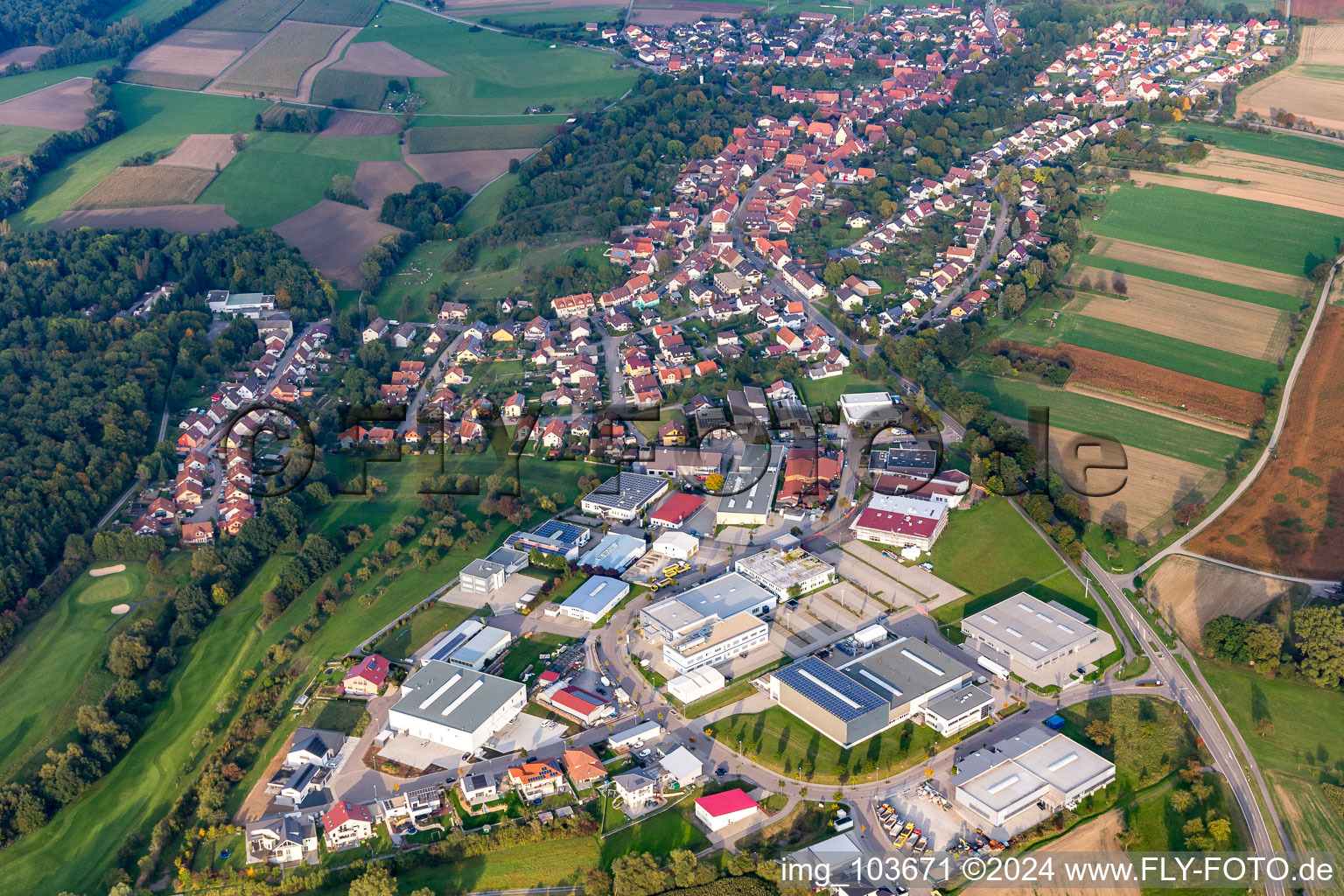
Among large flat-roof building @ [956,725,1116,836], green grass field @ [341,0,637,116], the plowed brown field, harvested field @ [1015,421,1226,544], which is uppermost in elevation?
green grass field @ [341,0,637,116]

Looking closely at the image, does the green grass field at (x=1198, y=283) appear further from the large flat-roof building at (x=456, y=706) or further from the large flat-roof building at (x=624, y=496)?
the large flat-roof building at (x=456, y=706)

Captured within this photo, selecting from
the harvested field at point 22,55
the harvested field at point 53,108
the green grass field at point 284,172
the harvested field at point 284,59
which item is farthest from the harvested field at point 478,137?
the harvested field at point 22,55

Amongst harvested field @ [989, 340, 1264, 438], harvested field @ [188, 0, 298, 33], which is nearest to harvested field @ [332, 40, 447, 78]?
harvested field @ [188, 0, 298, 33]

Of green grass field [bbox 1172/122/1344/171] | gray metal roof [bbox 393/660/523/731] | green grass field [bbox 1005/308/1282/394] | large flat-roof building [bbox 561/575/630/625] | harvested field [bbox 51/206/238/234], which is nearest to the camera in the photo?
gray metal roof [bbox 393/660/523/731]

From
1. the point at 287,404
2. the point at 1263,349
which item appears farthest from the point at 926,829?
the point at 287,404

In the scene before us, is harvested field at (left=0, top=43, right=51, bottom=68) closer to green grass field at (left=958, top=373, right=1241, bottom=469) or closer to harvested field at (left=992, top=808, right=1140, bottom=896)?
green grass field at (left=958, top=373, right=1241, bottom=469)

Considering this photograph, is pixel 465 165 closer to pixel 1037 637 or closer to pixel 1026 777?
pixel 1037 637
